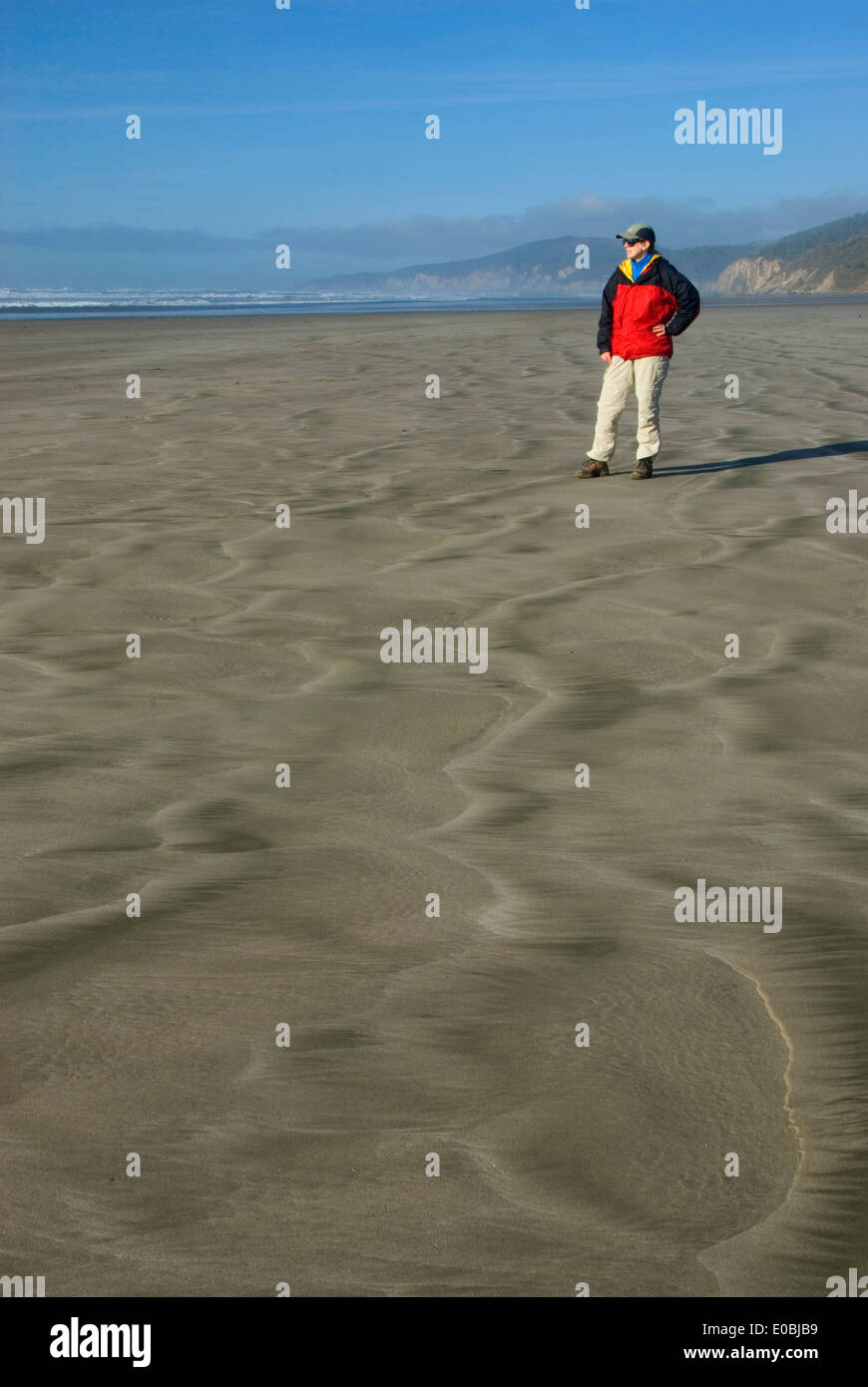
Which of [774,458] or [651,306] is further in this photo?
→ [774,458]

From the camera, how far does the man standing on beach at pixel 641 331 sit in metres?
8.18

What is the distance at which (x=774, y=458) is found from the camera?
29.2 ft

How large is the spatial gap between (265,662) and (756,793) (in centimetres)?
178

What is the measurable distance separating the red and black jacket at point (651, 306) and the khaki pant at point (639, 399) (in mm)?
61

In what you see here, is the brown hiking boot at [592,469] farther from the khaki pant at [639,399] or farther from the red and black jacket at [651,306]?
the red and black jacket at [651,306]

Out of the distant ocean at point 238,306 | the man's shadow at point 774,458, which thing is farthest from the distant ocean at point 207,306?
the man's shadow at point 774,458

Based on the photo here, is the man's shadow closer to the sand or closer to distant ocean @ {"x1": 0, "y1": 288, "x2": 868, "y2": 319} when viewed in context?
the sand

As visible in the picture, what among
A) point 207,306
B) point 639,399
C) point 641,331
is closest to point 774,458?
point 639,399

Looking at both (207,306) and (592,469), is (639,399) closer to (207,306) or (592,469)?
(592,469)

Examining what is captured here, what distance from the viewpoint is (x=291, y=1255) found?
1.85 meters

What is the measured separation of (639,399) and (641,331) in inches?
15.3

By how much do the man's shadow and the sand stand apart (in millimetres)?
1795
